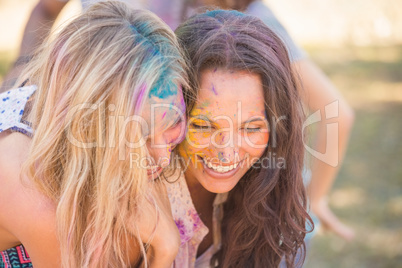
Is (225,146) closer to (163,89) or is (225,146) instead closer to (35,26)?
(163,89)

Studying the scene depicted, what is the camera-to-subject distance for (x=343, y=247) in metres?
3.60

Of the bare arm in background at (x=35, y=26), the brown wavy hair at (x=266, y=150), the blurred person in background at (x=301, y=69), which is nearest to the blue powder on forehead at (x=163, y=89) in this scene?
the brown wavy hair at (x=266, y=150)

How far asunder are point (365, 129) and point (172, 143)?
3.71m

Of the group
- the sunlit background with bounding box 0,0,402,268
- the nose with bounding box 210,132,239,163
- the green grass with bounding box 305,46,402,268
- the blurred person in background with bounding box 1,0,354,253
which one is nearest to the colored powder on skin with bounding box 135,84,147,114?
the nose with bounding box 210,132,239,163

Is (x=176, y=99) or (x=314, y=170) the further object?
(x=314, y=170)

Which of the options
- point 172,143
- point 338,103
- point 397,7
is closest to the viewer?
point 172,143

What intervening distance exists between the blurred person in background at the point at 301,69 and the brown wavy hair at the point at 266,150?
0.51 m

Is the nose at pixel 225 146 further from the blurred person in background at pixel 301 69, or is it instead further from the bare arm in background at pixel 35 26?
the bare arm in background at pixel 35 26

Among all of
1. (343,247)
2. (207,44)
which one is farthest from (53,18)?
(343,247)

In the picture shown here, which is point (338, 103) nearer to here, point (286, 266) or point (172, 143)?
point (286, 266)

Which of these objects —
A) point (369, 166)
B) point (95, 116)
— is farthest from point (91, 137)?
point (369, 166)

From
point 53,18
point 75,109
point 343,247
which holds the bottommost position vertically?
point 343,247

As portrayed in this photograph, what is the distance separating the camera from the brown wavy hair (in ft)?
6.57

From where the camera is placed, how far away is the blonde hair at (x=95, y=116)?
1.78 metres
